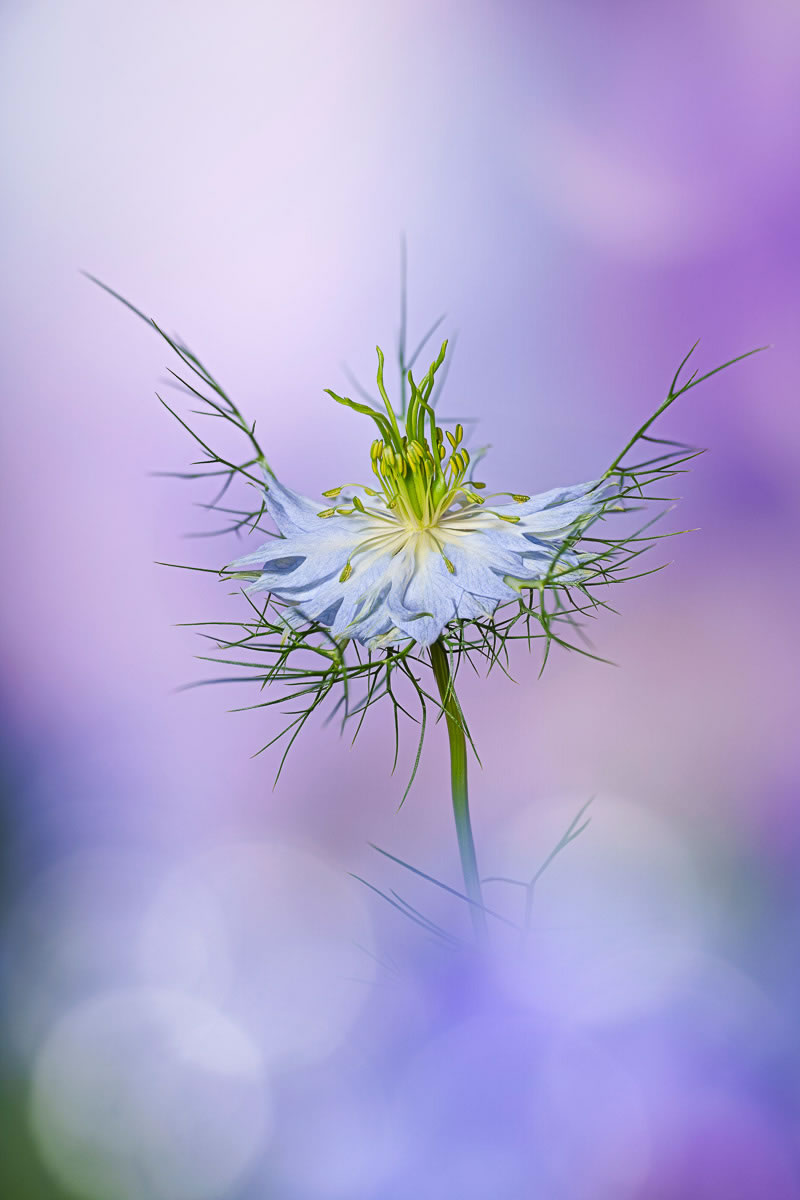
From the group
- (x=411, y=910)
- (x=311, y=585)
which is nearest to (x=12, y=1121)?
(x=411, y=910)

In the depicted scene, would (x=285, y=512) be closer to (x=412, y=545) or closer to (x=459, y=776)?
(x=412, y=545)

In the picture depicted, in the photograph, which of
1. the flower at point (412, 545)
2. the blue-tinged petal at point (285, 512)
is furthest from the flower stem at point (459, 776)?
the blue-tinged petal at point (285, 512)

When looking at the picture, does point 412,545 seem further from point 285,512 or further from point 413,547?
point 285,512

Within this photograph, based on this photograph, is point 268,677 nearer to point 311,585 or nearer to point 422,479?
point 311,585

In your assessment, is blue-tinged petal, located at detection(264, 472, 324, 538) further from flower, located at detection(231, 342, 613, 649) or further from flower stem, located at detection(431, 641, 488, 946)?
flower stem, located at detection(431, 641, 488, 946)

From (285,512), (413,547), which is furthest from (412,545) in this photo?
(285,512)

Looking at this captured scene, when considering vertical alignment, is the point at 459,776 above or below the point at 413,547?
below

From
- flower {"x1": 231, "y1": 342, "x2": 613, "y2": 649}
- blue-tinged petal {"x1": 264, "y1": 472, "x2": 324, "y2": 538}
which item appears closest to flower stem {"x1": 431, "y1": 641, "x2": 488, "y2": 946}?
flower {"x1": 231, "y1": 342, "x2": 613, "y2": 649}
